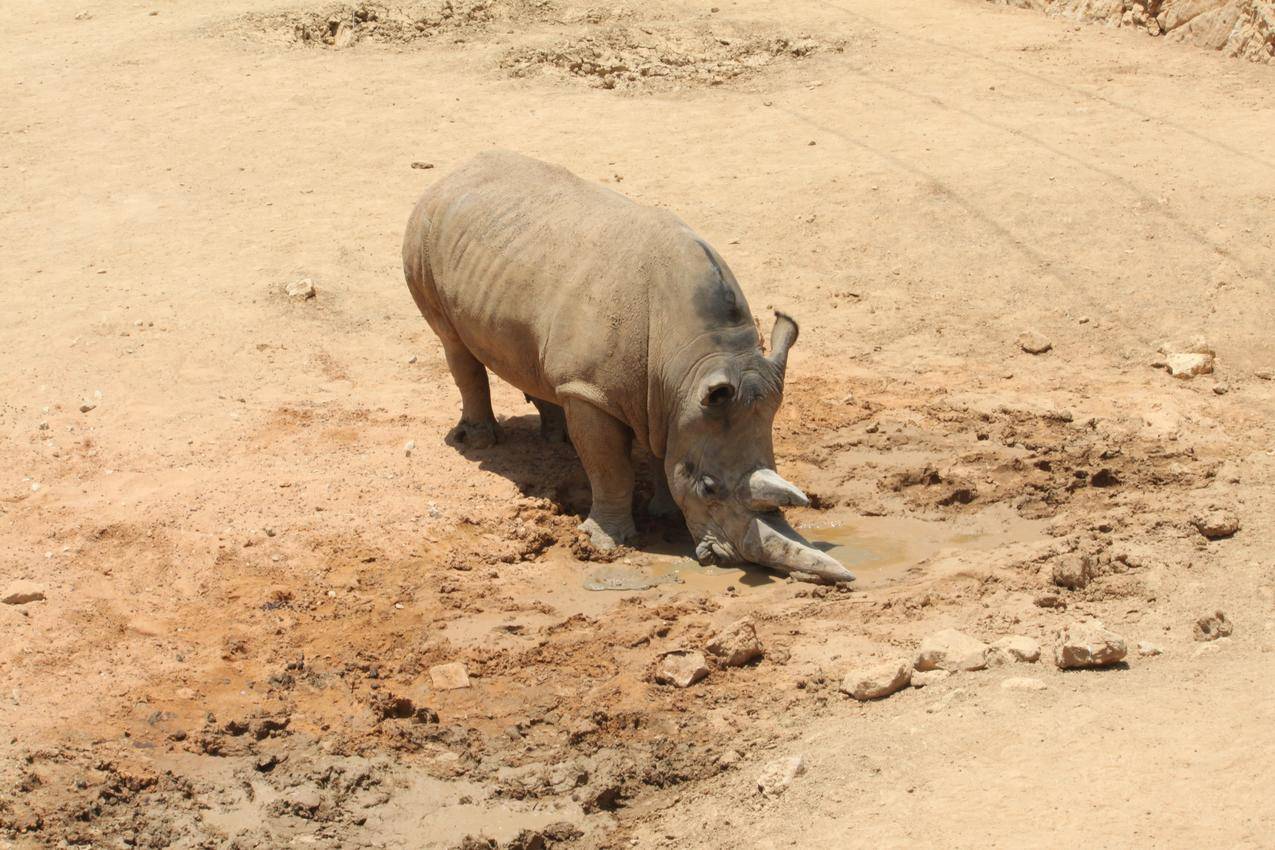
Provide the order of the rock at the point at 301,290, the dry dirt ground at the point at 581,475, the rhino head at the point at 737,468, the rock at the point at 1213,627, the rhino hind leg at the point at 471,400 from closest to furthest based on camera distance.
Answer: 1. the dry dirt ground at the point at 581,475
2. the rock at the point at 1213,627
3. the rhino head at the point at 737,468
4. the rhino hind leg at the point at 471,400
5. the rock at the point at 301,290

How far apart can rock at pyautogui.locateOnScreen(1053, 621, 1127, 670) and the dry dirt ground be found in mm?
157

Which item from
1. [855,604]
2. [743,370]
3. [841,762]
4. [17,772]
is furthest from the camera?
[743,370]

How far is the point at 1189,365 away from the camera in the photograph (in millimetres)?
10547

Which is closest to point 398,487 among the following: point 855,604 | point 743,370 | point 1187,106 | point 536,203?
point 536,203

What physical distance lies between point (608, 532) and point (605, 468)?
0.39 m

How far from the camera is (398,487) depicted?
9.38 m

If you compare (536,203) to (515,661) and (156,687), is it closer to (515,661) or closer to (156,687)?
(515,661)

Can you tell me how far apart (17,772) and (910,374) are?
6890 millimetres

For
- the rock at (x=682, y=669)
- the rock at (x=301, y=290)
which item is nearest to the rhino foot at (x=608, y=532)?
the rock at (x=682, y=669)

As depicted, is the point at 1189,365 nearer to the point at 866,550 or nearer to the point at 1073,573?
the point at 866,550

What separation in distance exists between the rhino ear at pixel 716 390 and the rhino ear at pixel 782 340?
1.19 ft

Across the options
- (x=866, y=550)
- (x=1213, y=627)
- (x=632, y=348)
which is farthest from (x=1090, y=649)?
(x=632, y=348)

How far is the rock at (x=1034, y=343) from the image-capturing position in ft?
36.5

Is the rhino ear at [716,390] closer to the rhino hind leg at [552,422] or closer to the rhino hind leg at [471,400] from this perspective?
the rhino hind leg at [552,422]
